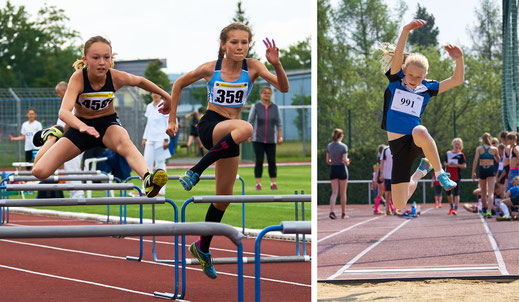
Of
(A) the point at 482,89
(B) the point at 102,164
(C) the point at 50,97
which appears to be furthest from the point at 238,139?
(C) the point at 50,97

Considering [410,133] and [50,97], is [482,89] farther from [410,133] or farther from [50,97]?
[50,97]

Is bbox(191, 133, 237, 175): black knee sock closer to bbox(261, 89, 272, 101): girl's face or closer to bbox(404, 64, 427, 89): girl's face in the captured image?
bbox(404, 64, 427, 89): girl's face

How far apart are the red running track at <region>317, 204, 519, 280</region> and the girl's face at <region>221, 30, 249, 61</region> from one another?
4.65 metres

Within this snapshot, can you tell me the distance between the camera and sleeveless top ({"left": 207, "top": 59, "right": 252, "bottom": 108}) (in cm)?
459

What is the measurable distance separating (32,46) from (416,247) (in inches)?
1294

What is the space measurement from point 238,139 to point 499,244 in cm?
803

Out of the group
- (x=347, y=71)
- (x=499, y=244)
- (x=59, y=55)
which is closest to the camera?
(x=499, y=244)

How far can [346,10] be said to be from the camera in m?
26.4

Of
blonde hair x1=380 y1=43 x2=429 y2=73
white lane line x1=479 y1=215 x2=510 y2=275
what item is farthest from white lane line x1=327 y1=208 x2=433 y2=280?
blonde hair x1=380 y1=43 x2=429 y2=73

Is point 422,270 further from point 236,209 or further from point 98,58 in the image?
point 98,58

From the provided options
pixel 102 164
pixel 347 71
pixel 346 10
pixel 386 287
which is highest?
pixel 346 10

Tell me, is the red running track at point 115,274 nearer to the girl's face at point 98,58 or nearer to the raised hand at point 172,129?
the raised hand at point 172,129

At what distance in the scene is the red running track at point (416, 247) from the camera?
9.27 metres

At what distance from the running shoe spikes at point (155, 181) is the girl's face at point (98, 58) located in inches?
30.1
